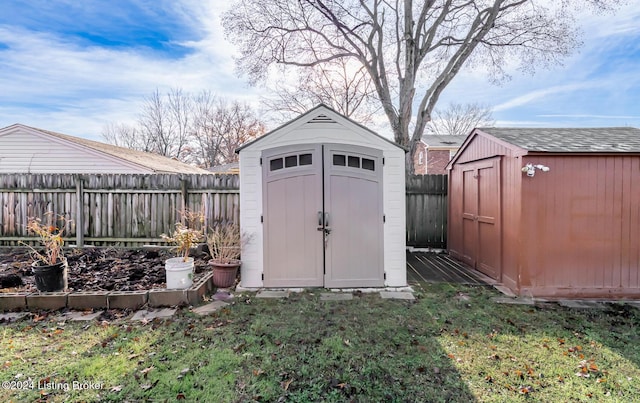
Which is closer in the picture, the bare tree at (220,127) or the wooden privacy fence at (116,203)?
the wooden privacy fence at (116,203)

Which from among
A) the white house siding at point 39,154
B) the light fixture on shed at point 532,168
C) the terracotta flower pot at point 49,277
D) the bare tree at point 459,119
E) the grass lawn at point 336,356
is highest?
the bare tree at point 459,119

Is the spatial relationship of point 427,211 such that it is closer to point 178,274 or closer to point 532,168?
point 532,168

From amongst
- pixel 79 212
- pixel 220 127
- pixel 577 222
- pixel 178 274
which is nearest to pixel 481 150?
pixel 577 222

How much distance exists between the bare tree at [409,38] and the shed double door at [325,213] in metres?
5.69

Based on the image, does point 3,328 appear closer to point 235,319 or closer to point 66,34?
point 235,319

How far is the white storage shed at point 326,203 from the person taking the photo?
4.85 m

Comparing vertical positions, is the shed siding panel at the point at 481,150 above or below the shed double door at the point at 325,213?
above

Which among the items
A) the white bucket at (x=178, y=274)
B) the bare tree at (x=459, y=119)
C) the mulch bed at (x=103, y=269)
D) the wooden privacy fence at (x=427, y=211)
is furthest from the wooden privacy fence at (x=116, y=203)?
the bare tree at (x=459, y=119)

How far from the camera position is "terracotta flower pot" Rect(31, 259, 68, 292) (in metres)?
4.00

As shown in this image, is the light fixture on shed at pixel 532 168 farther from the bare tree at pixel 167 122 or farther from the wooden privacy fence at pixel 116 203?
the bare tree at pixel 167 122

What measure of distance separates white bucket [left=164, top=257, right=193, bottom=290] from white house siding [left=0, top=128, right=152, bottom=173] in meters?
8.92

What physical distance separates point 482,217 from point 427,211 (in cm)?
231

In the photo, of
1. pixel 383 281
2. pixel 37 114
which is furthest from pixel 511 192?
pixel 37 114

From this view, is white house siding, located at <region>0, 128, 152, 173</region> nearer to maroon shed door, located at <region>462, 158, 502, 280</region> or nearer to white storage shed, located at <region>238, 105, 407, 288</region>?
white storage shed, located at <region>238, 105, 407, 288</region>
